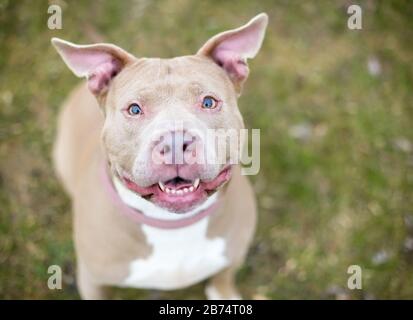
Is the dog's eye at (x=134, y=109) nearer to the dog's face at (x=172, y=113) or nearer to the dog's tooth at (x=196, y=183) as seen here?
the dog's face at (x=172, y=113)

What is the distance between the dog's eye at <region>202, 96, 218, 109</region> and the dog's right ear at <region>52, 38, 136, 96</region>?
42cm

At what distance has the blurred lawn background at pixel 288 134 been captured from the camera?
4328 millimetres

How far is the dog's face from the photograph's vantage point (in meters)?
2.50

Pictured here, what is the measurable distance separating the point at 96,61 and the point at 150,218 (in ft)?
2.59

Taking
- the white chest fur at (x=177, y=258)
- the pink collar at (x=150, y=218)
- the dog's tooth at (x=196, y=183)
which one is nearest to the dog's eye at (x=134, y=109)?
the dog's tooth at (x=196, y=183)

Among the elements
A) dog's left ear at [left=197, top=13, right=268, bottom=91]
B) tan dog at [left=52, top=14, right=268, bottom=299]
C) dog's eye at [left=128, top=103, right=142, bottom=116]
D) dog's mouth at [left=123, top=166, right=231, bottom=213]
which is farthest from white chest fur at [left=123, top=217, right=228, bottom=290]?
dog's left ear at [left=197, top=13, right=268, bottom=91]

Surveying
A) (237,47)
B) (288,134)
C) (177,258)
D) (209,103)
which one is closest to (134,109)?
(209,103)

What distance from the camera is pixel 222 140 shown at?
2.67 meters

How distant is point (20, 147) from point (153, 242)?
6.67 ft

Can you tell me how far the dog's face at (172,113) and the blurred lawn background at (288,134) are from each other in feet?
5.68

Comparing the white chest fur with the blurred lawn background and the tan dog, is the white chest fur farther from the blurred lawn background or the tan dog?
the blurred lawn background

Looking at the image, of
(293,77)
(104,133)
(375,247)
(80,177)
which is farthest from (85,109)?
(375,247)

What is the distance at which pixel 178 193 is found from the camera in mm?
2621

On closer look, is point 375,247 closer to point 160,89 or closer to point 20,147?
point 160,89
